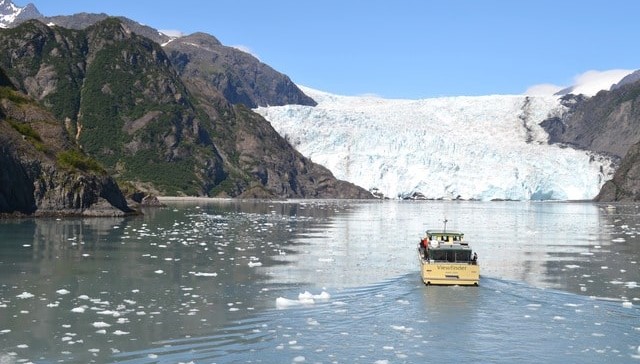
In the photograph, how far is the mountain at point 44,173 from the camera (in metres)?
69.1

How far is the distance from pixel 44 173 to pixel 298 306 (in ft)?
182

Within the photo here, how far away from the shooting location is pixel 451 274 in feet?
97.3

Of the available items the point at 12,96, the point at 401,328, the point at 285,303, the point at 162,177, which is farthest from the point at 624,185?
the point at 401,328

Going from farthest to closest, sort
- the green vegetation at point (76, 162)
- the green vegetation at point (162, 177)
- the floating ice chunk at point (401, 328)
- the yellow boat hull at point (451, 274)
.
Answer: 1. the green vegetation at point (162, 177)
2. the green vegetation at point (76, 162)
3. the yellow boat hull at point (451, 274)
4. the floating ice chunk at point (401, 328)

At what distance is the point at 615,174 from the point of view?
19800 cm

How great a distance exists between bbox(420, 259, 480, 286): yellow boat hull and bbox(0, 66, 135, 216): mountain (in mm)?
50991

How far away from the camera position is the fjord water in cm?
1825

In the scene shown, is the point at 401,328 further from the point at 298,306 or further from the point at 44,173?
the point at 44,173

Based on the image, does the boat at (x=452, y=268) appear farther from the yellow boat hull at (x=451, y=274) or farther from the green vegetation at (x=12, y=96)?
the green vegetation at (x=12, y=96)

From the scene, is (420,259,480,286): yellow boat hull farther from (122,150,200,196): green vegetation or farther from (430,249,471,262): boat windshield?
(122,150,200,196): green vegetation

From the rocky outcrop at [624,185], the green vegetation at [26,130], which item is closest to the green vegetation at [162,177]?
the green vegetation at [26,130]

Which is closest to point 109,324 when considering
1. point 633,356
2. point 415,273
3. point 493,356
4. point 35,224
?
point 493,356

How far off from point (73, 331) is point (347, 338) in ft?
25.1

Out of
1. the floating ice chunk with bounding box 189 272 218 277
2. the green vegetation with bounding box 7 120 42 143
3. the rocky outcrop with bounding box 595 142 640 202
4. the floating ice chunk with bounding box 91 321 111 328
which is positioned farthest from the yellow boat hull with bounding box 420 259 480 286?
the rocky outcrop with bounding box 595 142 640 202
